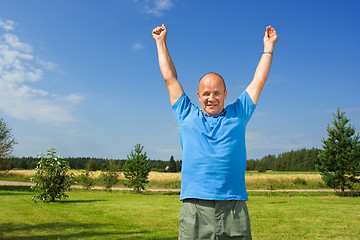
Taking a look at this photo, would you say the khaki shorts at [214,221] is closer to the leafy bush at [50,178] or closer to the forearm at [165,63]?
the forearm at [165,63]

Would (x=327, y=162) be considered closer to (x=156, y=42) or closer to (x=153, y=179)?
(x=153, y=179)

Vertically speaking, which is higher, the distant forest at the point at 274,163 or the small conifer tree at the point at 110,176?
the distant forest at the point at 274,163

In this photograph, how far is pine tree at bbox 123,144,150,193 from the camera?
3269 cm

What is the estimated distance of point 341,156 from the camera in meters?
30.1

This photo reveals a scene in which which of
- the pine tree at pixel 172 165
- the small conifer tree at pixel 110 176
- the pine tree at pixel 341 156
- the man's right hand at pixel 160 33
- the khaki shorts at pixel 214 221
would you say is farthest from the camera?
the pine tree at pixel 172 165

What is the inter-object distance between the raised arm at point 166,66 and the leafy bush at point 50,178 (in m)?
19.3

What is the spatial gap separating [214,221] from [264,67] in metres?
1.61

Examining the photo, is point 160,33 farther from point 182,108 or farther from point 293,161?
point 293,161

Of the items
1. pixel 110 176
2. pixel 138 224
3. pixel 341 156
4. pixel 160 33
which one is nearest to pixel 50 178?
pixel 138 224

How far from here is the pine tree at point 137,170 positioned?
107 feet

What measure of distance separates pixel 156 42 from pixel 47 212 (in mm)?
15046

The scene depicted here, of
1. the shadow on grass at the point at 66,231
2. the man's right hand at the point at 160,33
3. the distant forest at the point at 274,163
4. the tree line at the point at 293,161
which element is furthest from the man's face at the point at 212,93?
the tree line at the point at 293,161

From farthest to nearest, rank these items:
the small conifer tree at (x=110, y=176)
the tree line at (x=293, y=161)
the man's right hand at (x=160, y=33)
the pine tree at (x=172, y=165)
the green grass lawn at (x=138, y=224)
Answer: the tree line at (x=293, y=161) < the pine tree at (x=172, y=165) < the small conifer tree at (x=110, y=176) < the green grass lawn at (x=138, y=224) < the man's right hand at (x=160, y=33)

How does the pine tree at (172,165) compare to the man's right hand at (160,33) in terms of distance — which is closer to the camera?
the man's right hand at (160,33)
